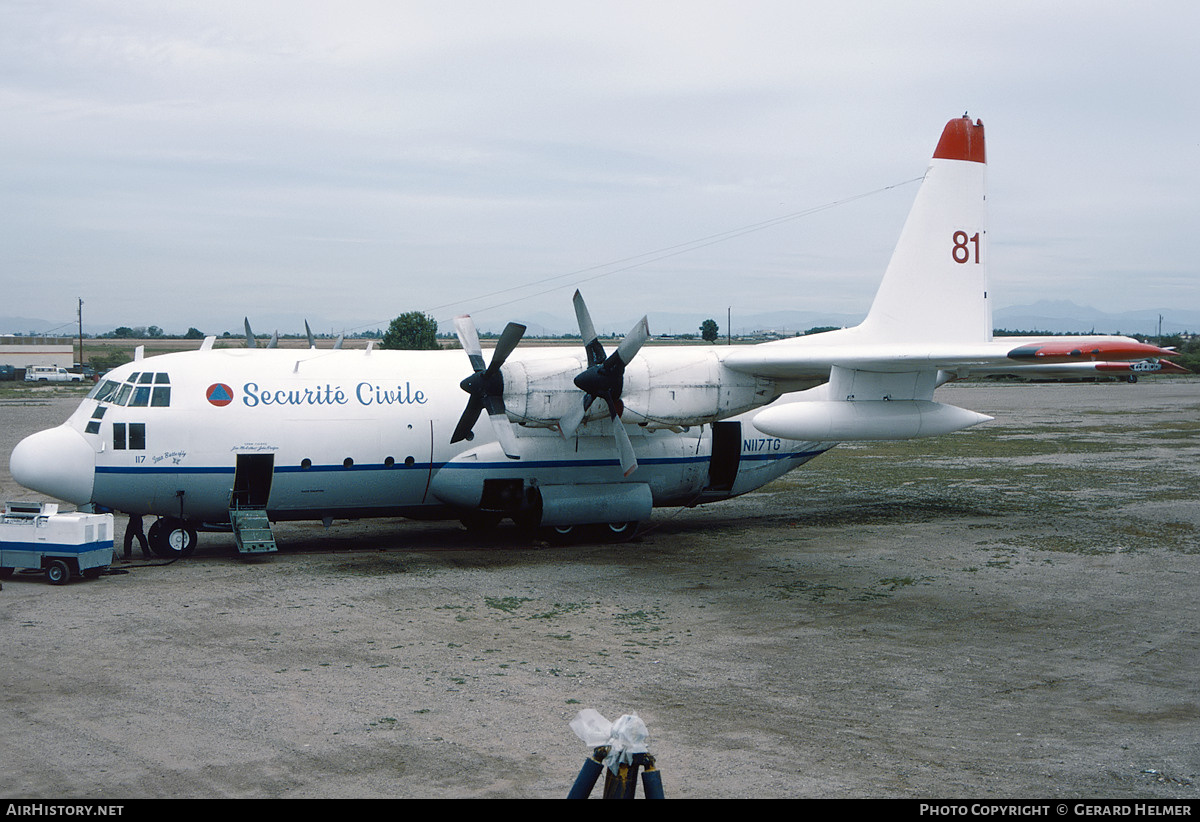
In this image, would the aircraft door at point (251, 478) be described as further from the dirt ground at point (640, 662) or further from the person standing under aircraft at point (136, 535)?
the person standing under aircraft at point (136, 535)

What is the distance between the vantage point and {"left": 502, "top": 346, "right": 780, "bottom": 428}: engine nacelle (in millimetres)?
17031

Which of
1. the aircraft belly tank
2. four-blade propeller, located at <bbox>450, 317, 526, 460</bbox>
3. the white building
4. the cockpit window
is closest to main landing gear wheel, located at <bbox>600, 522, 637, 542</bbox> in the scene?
four-blade propeller, located at <bbox>450, 317, 526, 460</bbox>

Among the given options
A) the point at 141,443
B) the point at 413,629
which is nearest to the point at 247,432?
the point at 141,443

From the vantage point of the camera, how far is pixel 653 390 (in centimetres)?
1773

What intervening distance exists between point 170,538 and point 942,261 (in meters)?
15.9

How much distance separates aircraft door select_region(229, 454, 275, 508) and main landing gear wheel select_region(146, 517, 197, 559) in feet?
3.77

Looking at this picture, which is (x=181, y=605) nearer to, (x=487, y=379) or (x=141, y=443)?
(x=141, y=443)

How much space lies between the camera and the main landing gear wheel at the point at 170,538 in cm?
1783

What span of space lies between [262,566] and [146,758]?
8544mm

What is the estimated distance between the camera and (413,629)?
13.6 metres

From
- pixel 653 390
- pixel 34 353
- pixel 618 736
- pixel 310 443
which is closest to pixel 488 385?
pixel 653 390

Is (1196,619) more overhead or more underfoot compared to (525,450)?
more underfoot

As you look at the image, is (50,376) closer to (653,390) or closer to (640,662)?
(653,390)

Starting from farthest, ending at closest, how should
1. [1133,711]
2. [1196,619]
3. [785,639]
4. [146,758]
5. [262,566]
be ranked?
1. [262,566]
2. [1196,619]
3. [785,639]
4. [1133,711]
5. [146,758]
